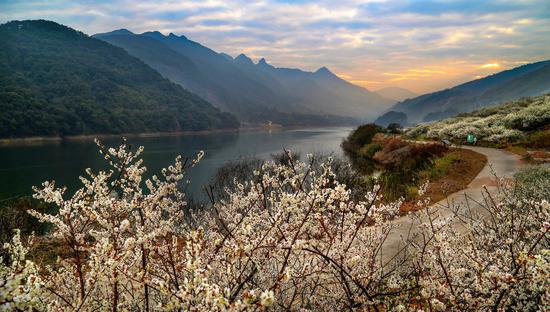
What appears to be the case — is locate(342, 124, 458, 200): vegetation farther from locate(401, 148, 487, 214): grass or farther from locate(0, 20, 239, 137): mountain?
locate(0, 20, 239, 137): mountain

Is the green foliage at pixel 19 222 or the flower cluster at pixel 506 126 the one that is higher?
the flower cluster at pixel 506 126

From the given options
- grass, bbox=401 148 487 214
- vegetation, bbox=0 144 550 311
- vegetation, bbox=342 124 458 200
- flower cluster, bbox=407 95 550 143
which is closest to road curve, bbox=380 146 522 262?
grass, bbox=401 148 487 214

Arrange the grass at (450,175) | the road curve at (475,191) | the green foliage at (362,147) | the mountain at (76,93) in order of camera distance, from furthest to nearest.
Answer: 1. the mountain at (76,93)
2. the green foliage at (362,147)
3. the grass at (450,175)
4. the road curve at (475,191)

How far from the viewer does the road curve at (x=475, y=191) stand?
29.8ft

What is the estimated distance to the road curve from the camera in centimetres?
907

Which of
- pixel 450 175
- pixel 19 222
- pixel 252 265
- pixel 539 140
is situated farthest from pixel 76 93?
pixel 252 265

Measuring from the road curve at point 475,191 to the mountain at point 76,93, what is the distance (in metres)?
89.1

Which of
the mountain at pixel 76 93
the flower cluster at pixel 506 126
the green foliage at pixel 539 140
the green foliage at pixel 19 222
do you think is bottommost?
the green foliage at pixel 19 222

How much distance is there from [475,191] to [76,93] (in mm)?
137750

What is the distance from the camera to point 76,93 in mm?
125125

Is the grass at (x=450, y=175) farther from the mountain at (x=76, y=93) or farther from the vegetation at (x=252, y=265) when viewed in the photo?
the mountain at (x=76, y=93)

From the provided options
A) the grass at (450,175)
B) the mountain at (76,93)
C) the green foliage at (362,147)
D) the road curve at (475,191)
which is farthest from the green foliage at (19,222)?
the mountain at (76,93)

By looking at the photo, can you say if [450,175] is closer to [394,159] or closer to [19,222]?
[394,159]

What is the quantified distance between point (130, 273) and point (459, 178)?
1790cm
